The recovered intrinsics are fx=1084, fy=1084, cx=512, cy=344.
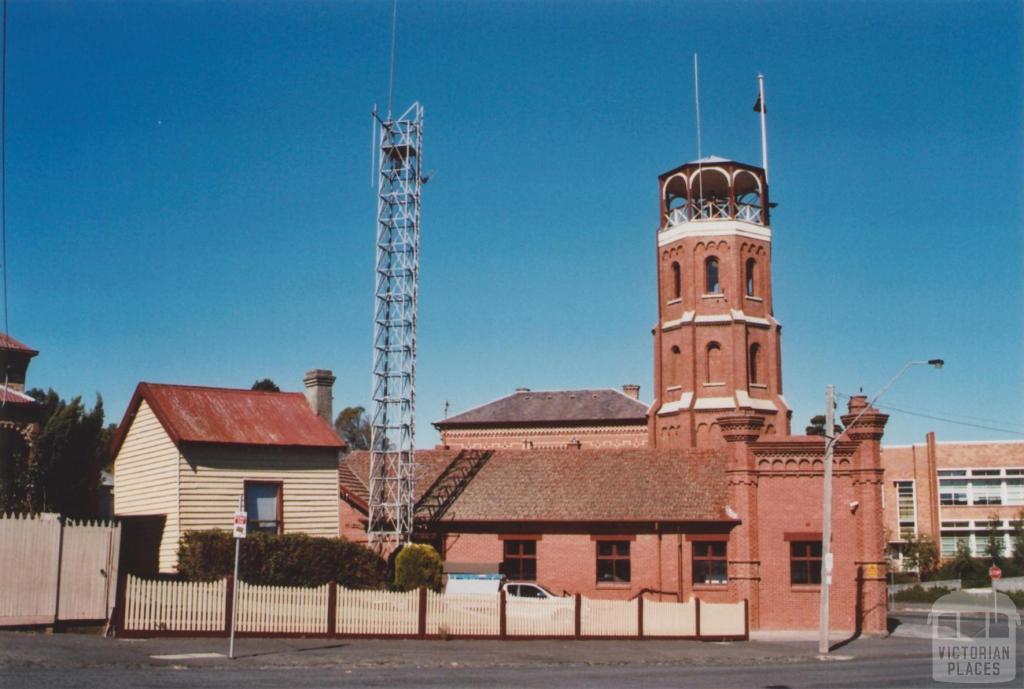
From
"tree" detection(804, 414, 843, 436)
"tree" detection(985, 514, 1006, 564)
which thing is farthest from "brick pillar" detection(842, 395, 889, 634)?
"tree" detection(804, 414, 843, 436)

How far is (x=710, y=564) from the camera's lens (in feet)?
121

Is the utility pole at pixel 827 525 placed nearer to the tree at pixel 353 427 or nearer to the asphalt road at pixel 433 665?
the asphalt road at pixel 433 665

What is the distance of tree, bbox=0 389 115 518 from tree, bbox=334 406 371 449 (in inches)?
3068

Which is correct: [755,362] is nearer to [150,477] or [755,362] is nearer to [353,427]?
[150,477]

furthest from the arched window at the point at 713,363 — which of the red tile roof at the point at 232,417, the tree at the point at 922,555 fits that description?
the tree at the point at 922,555

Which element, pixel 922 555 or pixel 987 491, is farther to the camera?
pixel 987 491

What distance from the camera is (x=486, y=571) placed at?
124 feet

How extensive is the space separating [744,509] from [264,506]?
1567 centimetres

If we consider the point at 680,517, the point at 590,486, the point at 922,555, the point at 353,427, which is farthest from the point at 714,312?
the point at 353,427

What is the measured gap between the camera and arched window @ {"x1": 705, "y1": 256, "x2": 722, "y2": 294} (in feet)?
189

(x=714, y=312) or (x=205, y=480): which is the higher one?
(x=714, y=312)

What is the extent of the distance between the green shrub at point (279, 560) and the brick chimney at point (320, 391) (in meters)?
6.45

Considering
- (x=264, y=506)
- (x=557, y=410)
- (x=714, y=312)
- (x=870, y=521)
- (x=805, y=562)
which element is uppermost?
(x=714, y=312)

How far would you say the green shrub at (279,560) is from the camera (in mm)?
28234
